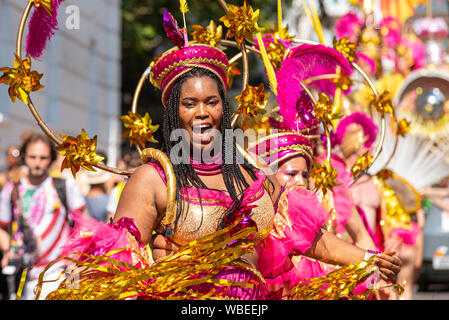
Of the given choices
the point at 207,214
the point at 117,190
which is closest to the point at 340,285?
the point at 207,214

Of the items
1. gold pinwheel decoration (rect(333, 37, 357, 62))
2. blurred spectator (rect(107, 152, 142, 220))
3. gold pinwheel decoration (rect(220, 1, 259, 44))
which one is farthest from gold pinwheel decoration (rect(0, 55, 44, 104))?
blurred spectator (rect(107, 152, 142, 220))

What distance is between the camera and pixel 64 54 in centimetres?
981

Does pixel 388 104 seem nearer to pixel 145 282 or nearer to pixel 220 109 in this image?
pixel 220 109

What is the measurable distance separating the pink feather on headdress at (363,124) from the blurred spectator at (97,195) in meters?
2.38

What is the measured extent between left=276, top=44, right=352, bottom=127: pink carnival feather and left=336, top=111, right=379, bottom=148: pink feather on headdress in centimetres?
153

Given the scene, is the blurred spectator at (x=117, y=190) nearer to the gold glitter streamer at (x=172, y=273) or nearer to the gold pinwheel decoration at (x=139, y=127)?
the gold pinwheel decoration at (x=139, y=127)

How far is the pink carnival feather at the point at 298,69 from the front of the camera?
4.01 m

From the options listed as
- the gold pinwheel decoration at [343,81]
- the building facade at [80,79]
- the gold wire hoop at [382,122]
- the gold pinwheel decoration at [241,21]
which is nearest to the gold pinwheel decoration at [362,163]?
the gold wire hoop at [382,122]

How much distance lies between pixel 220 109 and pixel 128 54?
1311cm

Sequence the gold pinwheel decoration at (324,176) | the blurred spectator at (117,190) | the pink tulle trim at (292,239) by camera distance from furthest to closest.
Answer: the blurred spectator at (117,190)
the gold pinwheel decoration at (324,176)
the pink tulle trim at (292,239)

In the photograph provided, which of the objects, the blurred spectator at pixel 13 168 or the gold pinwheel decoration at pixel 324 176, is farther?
the blurred spectator at pixel 13 168

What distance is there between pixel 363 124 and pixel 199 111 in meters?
3.31

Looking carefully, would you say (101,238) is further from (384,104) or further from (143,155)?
(384,104)

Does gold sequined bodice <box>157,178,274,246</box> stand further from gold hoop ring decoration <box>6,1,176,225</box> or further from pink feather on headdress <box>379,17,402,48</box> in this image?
pink feather on headdress <box>379,17,402,48</box>
